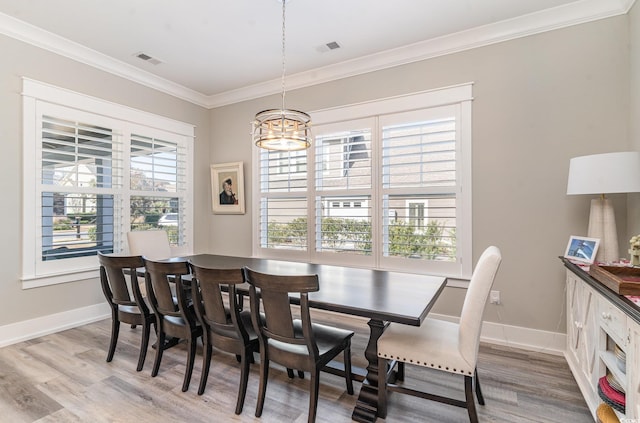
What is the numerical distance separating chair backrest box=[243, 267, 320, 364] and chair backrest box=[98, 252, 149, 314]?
3.76ft

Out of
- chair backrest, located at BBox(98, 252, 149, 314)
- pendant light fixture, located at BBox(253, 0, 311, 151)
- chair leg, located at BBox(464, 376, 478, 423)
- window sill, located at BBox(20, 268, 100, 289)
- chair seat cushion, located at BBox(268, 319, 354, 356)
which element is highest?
pendant light fixture, located at BBox(253, 0, 311, 151)

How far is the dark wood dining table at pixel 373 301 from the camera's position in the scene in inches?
68.6

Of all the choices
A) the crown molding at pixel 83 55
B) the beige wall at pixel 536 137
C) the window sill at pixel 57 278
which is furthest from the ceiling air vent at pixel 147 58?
the beige wall at pixel 536 137

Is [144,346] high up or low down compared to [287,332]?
down

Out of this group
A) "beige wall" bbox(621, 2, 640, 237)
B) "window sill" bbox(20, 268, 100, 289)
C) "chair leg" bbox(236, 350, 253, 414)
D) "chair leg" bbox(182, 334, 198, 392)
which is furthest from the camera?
"window sill" bbox(20, 268, 100, 289)

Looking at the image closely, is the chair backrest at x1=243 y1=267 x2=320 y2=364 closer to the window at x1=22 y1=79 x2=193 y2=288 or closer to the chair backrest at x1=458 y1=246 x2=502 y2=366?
the chair backrest at x1=458 y1=246 x2=502 y2=366

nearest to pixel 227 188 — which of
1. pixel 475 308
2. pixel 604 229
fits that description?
pixel 475 308

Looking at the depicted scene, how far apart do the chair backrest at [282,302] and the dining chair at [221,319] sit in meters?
0.15

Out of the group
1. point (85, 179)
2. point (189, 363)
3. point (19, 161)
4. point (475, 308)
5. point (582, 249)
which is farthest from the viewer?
point (85, 179)

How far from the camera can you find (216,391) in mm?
2242

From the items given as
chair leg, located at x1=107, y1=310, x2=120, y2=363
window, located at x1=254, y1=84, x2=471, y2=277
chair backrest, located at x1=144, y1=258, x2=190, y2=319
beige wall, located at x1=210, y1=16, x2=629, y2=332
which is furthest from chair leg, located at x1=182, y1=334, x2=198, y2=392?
beige wall, located at x1=210, y1=16, x2=629, y2=332

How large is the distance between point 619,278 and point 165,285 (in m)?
2.73

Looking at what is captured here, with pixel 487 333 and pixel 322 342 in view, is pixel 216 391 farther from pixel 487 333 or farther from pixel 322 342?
pixel 487 333

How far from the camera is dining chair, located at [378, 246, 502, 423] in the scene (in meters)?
1.73
